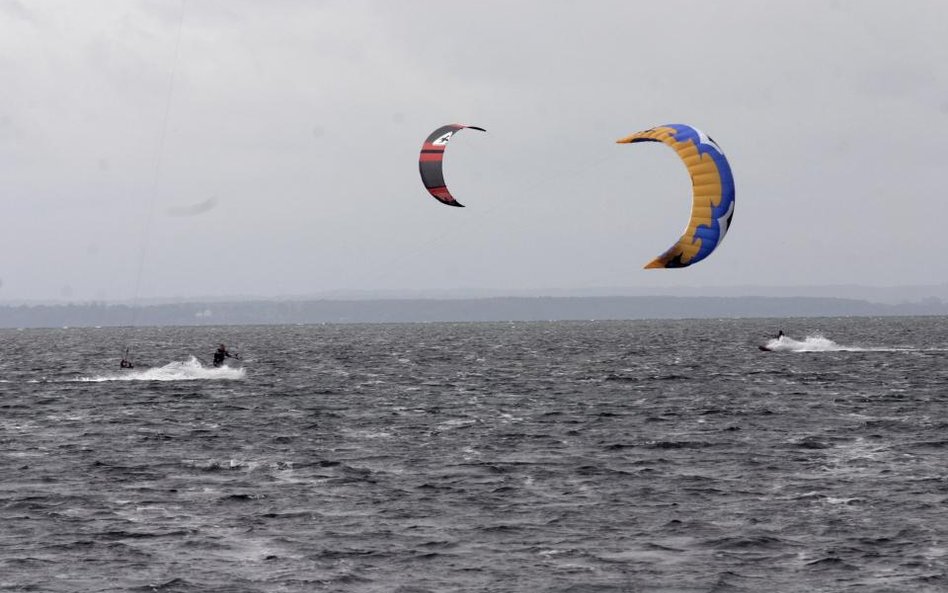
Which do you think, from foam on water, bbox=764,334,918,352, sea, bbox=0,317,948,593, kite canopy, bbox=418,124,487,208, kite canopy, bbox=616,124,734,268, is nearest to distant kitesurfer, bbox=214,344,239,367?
sea, bbox=0,317,948,593

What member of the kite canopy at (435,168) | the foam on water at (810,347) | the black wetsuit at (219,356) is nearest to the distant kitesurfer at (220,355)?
the black wetsuit at (219,356)

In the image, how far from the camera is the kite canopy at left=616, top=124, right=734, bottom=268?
1558 inches

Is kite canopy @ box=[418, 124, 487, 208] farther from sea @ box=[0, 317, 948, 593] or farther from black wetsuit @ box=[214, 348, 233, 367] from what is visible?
black wetsuit @ box=[214, 348, 233, 367]

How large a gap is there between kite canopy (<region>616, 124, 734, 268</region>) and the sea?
623 cm

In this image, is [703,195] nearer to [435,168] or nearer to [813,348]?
[435,168]

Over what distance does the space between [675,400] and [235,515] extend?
96.4 ft

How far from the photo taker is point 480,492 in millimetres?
27625

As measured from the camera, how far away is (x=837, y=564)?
2080 centimetres

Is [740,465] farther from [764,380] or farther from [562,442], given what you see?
[764,380]

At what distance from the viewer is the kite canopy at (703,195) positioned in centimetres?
3956

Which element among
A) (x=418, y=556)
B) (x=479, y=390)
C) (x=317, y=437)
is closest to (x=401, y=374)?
(x=479, y=390)

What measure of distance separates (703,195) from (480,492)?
56.0ft

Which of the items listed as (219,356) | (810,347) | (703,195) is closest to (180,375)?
(219,356)

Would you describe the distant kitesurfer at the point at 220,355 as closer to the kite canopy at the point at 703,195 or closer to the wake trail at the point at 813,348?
the kite canopy at the point at 703,195
